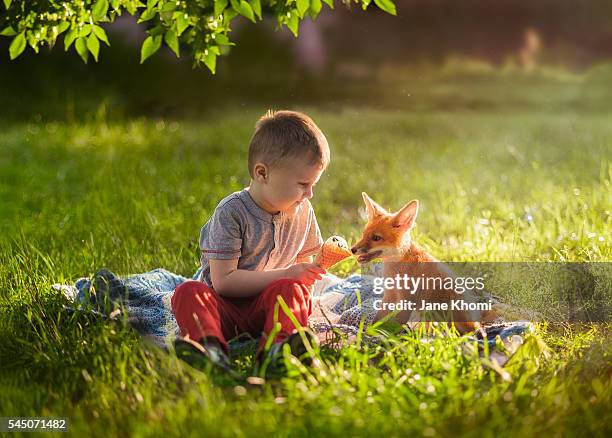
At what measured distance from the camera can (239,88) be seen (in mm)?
10086

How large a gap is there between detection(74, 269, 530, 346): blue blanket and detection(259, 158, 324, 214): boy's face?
45 centimetres

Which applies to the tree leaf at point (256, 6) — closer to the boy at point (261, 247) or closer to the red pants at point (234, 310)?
the boy at point (261, 247)

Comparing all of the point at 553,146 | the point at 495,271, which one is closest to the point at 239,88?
the point at 553,146

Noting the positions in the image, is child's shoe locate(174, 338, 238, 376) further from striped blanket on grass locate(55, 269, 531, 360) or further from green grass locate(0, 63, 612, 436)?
striped blanket on grass locate(55, 269, 531, 360)

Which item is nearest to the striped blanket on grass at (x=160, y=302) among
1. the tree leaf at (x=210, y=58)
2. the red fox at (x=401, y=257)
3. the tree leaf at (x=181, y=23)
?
the red fox at (x=401, y=257)

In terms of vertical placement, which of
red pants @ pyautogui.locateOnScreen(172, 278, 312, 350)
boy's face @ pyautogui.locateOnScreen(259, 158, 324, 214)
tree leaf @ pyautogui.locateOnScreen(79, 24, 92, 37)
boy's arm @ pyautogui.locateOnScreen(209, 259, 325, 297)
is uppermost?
tree leaf @ pyautogui.locateOnScreen(79, 24, 92, 37)

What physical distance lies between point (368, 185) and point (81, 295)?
3293 mm

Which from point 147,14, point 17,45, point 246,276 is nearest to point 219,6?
point 147,14

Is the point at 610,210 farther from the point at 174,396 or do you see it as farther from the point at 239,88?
the point at 239,88

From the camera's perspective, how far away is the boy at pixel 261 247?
2.88 m

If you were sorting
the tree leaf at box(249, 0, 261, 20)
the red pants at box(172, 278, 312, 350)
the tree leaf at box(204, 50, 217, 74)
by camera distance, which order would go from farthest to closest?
1. the tree leaf at box(204, 50, 217, 74)
2. the tree leaf at box(249, 0, 261, 20)
3. the red pants at box(172, 278, 312, 350)

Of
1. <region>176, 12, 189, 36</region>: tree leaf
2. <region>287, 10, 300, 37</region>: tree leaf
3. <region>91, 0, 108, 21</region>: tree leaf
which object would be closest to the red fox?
<region>287, 10, 300, 37</region>: tree leaf

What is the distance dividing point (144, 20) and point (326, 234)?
2024 mm

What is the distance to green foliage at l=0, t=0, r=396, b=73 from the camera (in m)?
3.09
